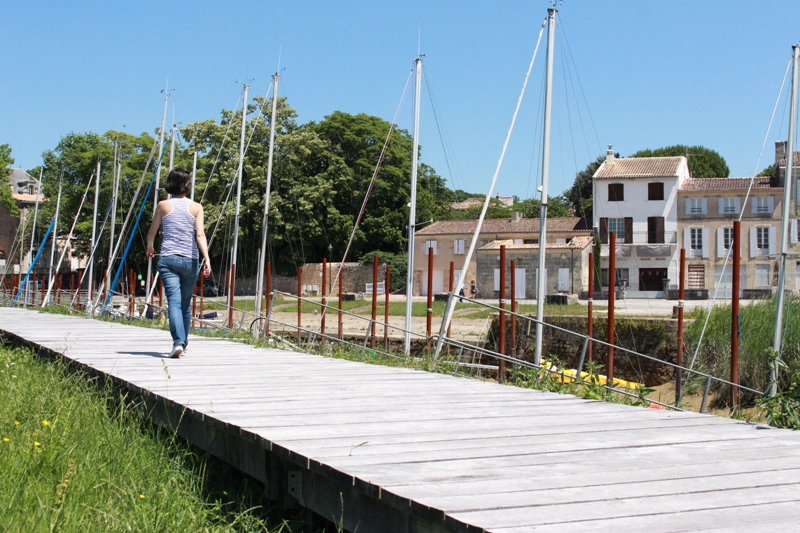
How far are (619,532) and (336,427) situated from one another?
2.20 meters

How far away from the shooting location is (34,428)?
18.3ft

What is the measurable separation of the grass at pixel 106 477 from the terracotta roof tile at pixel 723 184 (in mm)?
55346

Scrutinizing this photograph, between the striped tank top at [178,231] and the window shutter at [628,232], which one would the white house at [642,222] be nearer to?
the window shutter at [628,232]

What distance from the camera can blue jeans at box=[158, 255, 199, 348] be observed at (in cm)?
Answer: 824

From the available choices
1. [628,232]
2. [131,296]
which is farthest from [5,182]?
Answer: [131,296]

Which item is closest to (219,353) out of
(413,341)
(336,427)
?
(336,427)

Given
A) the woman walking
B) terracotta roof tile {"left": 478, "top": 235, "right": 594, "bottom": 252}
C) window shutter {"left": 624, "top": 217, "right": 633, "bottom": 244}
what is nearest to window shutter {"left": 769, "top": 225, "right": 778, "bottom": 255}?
window shutter {"left": 624, "top": 217, "right": 633, "bottom": 244}

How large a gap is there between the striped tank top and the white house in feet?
164

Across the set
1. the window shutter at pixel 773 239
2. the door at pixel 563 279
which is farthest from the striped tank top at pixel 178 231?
the window shutter at pixel 773 239

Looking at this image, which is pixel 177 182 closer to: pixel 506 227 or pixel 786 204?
pixel 786 204

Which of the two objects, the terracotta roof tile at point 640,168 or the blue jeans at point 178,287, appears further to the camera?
the terracotta roof tile at point 640,168

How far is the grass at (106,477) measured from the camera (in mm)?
3910

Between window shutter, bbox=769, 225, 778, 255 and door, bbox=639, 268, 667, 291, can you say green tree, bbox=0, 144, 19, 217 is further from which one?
window shutter, bbox=769, 225, 778, 255

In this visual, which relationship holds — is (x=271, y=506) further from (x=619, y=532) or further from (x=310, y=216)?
(x=310, y=216)
